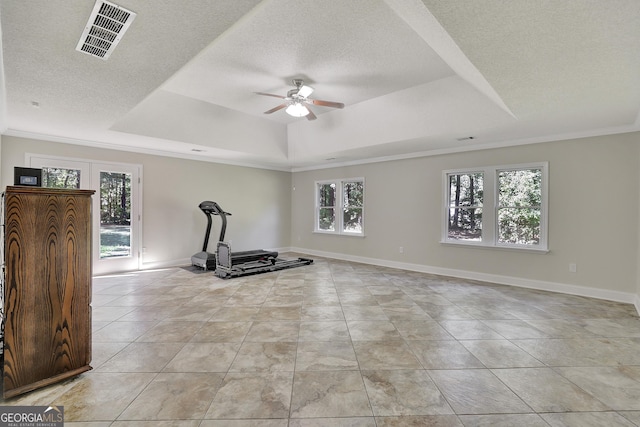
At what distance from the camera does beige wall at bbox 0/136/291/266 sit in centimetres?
514

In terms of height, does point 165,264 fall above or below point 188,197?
below

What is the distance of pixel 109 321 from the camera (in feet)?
Result: 10.6

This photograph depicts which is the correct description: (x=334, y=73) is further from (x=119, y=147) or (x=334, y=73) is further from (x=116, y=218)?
(x=116, y=218)

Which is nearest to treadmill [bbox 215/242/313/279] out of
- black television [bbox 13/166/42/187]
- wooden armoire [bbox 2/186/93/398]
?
wooden armoire [bbox 2/186/93/398]

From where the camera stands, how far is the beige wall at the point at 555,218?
4078 mm

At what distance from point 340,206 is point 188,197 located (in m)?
3.65

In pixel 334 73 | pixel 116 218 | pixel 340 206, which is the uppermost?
pixel 334 73

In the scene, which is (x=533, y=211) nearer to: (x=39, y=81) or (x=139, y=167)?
(x=39, y=81)

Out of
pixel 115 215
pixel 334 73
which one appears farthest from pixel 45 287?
pixel 115 215

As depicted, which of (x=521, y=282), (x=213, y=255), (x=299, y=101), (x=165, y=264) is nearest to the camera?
(x=299, y=101)

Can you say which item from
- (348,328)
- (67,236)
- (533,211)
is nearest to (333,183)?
(533,211)

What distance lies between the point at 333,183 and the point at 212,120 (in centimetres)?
342

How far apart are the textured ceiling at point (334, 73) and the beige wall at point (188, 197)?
0.27m

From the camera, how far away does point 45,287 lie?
6.57ft
